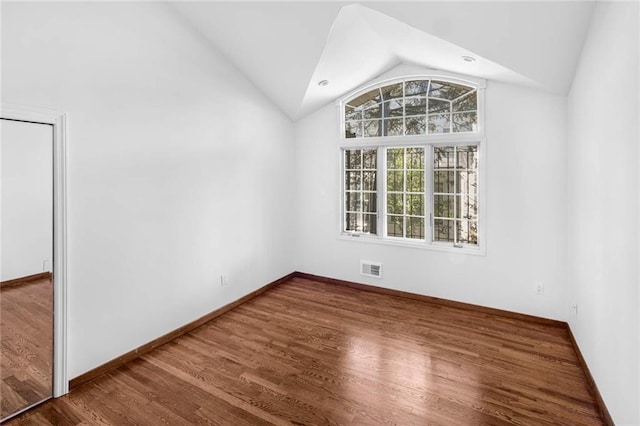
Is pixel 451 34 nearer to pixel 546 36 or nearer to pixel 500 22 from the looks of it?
pixel 500 22

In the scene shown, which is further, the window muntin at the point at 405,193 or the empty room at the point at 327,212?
the window muntin at the point at 405,193

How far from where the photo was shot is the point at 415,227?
441 cm

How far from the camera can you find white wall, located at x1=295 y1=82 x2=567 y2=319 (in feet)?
11.3

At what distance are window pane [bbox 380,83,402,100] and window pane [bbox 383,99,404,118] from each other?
0.23ft

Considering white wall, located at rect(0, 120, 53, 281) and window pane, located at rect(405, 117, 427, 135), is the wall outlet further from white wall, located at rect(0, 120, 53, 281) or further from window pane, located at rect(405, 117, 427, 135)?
window pane, located at rect(405, 117, 427, 135)

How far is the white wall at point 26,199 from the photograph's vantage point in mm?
2203

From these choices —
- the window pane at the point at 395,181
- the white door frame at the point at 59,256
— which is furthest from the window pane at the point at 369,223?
the white door frame at the point at 59,256

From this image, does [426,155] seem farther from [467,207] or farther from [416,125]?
[467,207]

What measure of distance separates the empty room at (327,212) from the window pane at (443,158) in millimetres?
26

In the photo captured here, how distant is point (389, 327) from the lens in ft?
11.6

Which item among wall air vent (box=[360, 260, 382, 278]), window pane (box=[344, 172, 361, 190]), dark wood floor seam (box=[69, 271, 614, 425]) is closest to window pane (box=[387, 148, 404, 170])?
window pane (box=[344, 172, 361, 190])

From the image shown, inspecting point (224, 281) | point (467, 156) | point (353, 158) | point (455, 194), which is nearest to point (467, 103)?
point (467, 156)

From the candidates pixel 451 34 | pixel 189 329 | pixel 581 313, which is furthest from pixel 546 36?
pixel 189 329

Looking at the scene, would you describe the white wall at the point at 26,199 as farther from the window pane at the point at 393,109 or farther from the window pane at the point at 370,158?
the window pane at the point at 393,109
